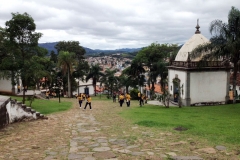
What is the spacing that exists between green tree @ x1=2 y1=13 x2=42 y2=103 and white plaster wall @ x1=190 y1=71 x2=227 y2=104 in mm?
14742

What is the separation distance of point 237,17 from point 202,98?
27.4 feet

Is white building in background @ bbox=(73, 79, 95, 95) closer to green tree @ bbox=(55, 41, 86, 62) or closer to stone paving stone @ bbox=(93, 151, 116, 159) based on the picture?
green tree @ bbox=(55, 41, 86, 62)

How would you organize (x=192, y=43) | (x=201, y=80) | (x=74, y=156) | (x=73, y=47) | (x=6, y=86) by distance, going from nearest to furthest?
(x=74, y=156) < (x=201, y=80) < (x=192, y=43) < (x=6, y=86) < (x=73, y=47)

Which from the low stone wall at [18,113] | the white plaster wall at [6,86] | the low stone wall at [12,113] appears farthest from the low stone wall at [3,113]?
the white plaster wall at [6,86]

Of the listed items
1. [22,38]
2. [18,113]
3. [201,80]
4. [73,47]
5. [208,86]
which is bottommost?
[18,113]

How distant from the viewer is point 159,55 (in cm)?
4109

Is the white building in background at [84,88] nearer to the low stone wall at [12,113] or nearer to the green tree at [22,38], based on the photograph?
the green tree at [22,38]

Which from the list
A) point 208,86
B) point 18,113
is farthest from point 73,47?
point 18,113

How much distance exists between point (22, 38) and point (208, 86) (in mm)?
17474

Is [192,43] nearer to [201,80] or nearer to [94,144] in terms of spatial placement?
[201,80]

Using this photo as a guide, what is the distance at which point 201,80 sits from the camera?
2411 centimetres

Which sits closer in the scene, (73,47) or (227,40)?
(227,40)

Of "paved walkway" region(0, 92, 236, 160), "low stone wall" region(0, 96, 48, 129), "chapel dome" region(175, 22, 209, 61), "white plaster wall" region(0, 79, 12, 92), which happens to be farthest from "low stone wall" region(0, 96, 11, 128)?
"white plaster wall" region(0, 79, 12, 92)

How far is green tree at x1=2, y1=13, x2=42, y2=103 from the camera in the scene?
15.2 metres
